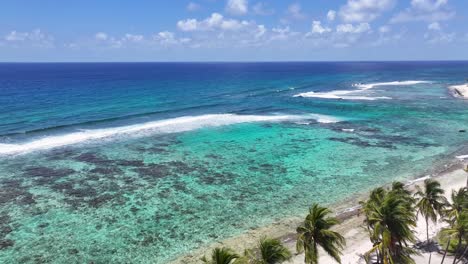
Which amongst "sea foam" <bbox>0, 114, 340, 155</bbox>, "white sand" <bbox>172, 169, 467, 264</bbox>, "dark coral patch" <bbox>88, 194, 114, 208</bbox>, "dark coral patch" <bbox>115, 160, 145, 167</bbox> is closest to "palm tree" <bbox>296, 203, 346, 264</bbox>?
"white sand" <bbox>172, 169, 467, 264</bbox>

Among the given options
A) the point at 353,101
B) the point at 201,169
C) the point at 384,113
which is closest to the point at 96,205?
the point at 201,169

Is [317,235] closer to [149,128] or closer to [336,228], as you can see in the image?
[336,228]

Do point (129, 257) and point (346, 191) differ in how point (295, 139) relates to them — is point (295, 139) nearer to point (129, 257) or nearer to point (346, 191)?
point (346, 191)

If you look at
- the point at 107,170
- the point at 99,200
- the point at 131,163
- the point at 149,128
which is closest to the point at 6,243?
the point at 99,200

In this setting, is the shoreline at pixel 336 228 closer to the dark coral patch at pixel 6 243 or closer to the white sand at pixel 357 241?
Answer: the white sand at pixel 357 241

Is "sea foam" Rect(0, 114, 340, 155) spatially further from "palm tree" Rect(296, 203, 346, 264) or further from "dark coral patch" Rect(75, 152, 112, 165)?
"palm tree" Rect(296, 203, 346, 264)

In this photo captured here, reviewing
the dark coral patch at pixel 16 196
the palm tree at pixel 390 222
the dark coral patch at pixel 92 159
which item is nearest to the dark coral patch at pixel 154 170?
the dark coral patch at pixel 92 159

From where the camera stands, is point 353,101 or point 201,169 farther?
point 353,101
